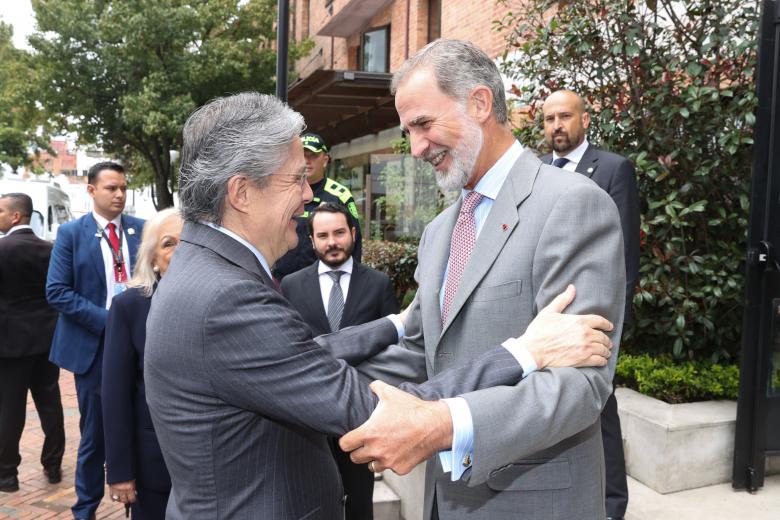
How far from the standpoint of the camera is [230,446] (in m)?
1.63

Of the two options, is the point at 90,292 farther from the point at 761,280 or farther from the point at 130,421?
the point at 761,280

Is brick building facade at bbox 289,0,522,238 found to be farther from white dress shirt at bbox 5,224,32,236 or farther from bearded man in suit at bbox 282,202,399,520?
bearded man in suit at bbox 282,202,399,520

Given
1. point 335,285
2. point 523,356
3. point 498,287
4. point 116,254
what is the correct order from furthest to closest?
point 116,254
point 335,285
point 498,287
point 523,356

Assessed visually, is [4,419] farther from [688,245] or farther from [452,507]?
[688,245]

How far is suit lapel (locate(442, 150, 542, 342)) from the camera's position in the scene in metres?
1.90

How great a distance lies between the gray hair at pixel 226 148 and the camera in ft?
5.78

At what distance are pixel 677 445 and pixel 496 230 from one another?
275 cm

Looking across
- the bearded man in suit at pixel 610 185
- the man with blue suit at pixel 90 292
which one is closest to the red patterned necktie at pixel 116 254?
the man with blue suit at pixel 90 292

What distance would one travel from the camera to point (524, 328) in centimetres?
188

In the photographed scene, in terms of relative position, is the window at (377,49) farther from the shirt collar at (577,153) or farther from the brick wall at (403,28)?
the shirt collar at (577,153)

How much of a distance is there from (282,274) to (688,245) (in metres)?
2.82

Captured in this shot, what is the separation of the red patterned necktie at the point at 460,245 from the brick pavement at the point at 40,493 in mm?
3786

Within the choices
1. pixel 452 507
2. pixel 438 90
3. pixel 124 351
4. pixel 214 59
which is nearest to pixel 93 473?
pixel 124 351

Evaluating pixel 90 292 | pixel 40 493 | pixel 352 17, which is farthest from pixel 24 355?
pixel 352 17
